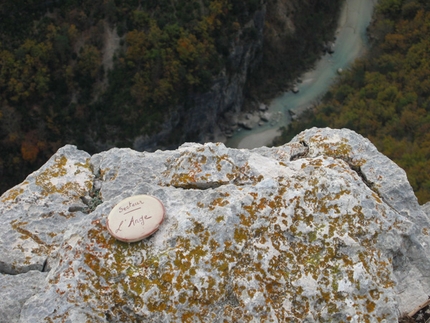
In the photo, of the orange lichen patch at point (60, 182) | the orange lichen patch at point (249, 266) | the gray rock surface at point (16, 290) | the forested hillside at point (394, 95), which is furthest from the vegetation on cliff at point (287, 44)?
the gray rock surface at point (16, 290)

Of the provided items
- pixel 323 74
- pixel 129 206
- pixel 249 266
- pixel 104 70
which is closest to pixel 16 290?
pixel 129 206

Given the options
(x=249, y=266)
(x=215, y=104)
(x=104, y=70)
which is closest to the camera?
(x=249, y=266)

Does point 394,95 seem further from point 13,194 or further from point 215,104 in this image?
point 13,194

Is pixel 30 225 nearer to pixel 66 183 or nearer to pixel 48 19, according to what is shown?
pixel 66 183

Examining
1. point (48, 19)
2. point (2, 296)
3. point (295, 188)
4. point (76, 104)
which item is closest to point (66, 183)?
point (2, 296)

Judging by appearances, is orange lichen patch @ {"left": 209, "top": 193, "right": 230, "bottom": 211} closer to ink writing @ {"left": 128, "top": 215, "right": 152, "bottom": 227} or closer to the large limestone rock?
the large limestone rock

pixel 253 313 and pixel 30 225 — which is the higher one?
pixel 253 313
